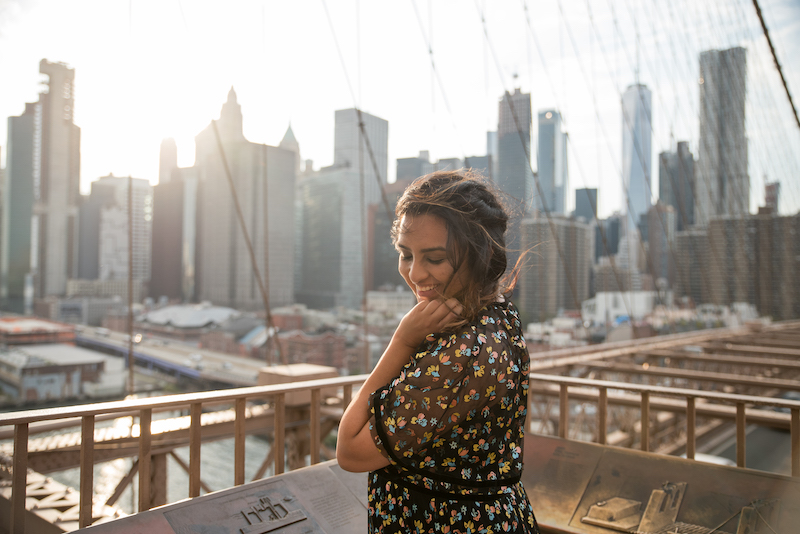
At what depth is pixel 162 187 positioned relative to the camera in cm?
621

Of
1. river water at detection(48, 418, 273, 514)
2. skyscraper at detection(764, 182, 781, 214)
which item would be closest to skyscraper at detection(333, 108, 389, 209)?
skyscraper at detection(764, 182, 781, 214)

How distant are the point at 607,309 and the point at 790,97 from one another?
5379mm

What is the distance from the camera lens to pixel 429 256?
798 millimetres

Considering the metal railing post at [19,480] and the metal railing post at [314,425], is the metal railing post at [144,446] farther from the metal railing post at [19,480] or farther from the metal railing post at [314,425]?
the metal railing post at [314,425]

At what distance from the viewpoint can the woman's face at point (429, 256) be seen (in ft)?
2.59

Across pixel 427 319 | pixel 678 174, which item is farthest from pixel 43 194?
pixel 678 174

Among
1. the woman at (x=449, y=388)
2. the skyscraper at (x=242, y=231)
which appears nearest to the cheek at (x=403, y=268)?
the woman at (x=449, y=388)

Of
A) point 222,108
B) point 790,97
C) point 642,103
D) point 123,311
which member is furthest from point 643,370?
point 642,103

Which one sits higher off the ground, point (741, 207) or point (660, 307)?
point (741, 207)

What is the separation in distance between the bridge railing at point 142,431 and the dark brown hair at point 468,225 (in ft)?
4.11

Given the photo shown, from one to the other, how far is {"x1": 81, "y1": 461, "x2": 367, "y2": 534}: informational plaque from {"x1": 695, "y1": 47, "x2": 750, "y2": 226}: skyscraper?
1475 cm

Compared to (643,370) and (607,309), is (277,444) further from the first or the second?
(607,309)

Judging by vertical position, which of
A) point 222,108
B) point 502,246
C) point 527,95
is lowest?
point 502,246

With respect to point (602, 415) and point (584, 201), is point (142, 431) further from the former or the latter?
point (584, 201)
